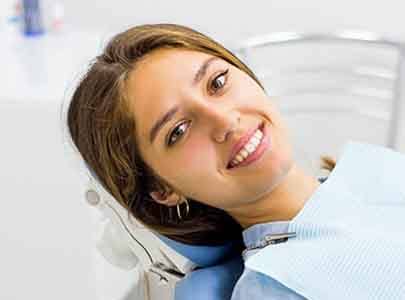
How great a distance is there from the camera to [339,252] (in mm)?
1068

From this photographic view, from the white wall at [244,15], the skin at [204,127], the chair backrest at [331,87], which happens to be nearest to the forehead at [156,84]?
the skin at [204,127]

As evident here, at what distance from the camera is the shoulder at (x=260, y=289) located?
107 centimetres

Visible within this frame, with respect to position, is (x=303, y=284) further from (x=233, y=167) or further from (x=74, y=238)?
(x=74, y=238)

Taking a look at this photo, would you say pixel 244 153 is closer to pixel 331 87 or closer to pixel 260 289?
pixel 260 289

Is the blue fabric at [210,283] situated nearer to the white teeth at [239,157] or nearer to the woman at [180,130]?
the woman at [180,130]

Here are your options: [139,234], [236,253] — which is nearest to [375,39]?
[236,253]

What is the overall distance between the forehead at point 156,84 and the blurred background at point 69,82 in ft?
1.17

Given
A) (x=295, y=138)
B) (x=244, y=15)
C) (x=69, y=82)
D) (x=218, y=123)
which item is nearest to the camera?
(x=218, y=123)

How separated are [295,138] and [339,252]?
39.5 inches

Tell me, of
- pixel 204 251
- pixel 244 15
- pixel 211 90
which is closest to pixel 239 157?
pixel 211 90

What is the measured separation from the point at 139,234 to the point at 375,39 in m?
0.90

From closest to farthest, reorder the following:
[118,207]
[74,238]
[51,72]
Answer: [118,207], [74,238], [51,72]

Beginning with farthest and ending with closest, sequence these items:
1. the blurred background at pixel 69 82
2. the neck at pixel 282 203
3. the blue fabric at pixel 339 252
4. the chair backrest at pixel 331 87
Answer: the chair backrest at pixel 331 87 → the blurred background at pixel 69 82 → the neck at pixel 282 203 → the blue fabric at pixel 339 252

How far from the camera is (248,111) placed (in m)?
1.10
